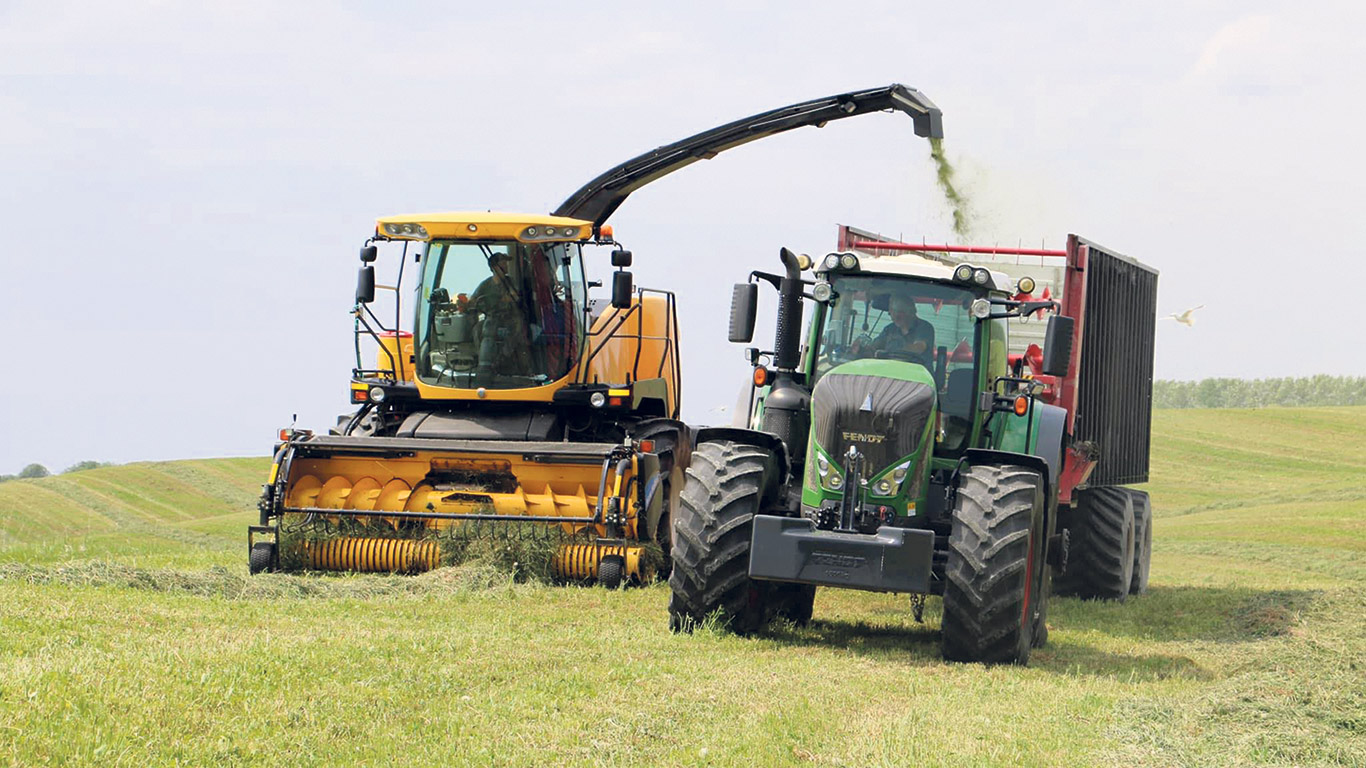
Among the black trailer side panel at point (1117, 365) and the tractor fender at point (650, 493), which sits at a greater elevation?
the black trailer side panel at point (1117, 365)

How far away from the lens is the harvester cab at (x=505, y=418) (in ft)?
44.3

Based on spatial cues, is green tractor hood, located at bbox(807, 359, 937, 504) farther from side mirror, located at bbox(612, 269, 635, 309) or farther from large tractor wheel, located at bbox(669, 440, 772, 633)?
side mirror, located at bbox(612, 269, 635, 309)

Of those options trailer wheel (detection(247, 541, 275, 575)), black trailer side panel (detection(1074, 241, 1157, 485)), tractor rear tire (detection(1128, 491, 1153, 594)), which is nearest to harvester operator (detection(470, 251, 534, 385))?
trailer wheel (detection(247, 541, 275, 575))

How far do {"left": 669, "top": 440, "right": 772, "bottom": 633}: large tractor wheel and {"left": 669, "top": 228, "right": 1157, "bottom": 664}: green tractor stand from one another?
0.03ft

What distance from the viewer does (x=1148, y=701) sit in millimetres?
8391

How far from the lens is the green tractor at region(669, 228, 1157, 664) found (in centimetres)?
952

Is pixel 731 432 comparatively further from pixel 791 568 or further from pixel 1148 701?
pixel 1148 701

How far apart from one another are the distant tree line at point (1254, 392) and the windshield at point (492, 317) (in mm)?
75857

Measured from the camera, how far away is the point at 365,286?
589 inches

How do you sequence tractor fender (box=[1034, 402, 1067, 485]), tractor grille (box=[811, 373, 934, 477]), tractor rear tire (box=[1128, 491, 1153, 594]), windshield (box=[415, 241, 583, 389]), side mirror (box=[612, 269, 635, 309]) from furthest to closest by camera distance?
tractor rear tire (box=[1128, 491, 1153, 594])
windshield (box=[415, 241, 583, 389])
side mirror (box=[612, 269, 635, 309])
tractor fender (box=[1034, 402, 1067, 485])
tractor grille (box=[811, 373, 934, 477])

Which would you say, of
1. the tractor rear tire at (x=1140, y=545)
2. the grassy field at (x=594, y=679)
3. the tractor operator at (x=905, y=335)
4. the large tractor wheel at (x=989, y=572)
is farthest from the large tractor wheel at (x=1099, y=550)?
the large tractor wheel at (x=989, y=572)

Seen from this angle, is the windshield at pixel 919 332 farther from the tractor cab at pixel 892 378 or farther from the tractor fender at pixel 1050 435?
the tractor fender at pixel 1050 435

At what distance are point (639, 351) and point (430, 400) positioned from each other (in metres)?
2.21

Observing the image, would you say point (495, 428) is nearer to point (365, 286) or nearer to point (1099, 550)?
point (365, 286)
